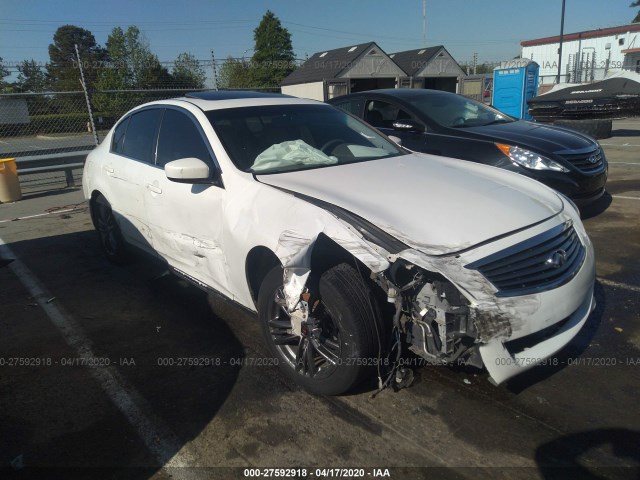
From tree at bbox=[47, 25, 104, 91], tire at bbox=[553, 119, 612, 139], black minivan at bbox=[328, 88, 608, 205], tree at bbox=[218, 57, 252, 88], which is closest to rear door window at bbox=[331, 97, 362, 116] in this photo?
black minivan at bbox=[328, 88, 608, 205]

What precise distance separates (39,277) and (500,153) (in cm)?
513

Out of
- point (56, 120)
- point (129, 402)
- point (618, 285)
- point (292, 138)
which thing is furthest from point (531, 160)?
point (56, 120)

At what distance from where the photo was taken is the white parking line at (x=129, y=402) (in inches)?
92.4

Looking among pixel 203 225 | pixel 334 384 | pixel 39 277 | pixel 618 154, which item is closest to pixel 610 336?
pixel 334 384

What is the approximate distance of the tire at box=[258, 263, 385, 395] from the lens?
94.1 inches

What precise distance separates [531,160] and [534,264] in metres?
3.24

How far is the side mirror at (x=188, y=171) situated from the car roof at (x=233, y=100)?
71 cm

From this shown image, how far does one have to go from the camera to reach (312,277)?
101 inches

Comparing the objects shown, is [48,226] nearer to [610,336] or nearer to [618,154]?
[610,336]

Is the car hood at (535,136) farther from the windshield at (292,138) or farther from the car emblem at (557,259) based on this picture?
the car emblem at (557,259)

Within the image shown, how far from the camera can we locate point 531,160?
523cm

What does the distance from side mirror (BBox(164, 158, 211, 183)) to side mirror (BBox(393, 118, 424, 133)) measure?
3.27m

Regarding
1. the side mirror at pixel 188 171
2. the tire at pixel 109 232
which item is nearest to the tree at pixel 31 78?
the tire at pixel 109 232

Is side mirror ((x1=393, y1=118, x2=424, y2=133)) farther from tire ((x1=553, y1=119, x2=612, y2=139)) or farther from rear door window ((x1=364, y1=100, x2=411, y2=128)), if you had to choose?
tire ((x1=553, y1=119, x2=612, y2=139))
